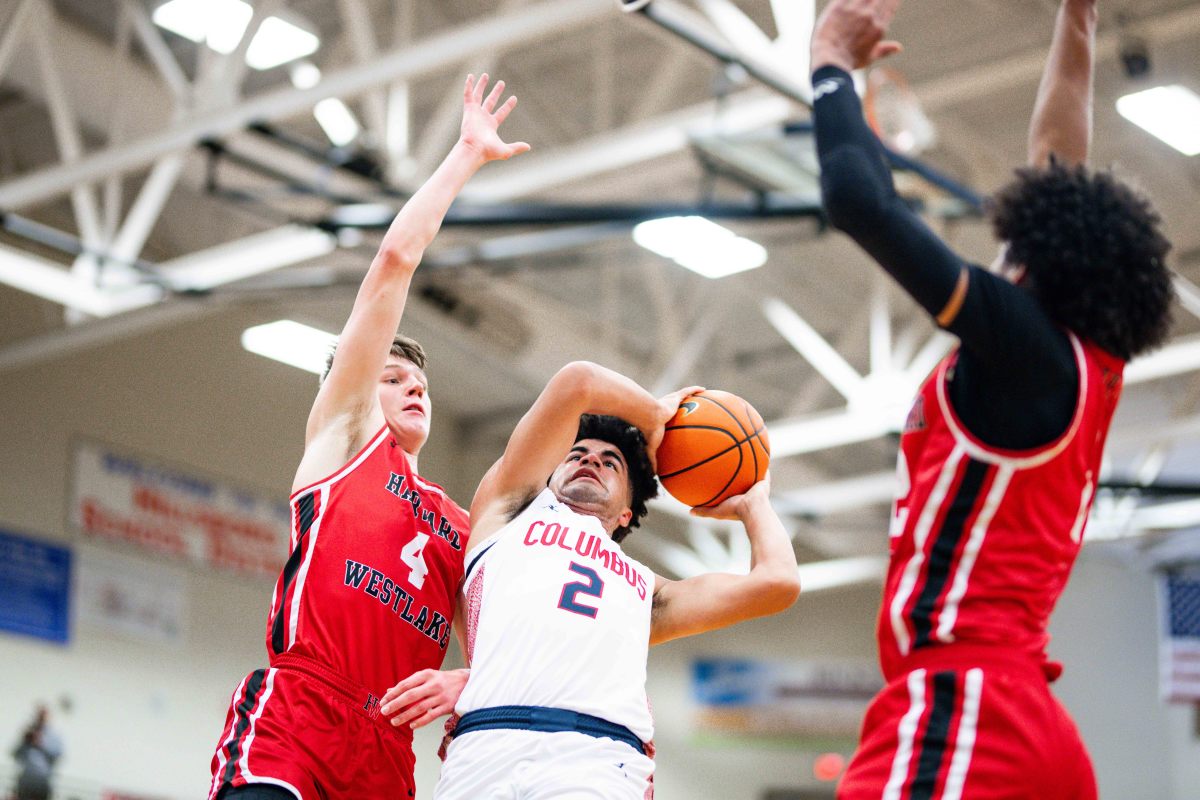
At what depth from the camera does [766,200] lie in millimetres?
10930

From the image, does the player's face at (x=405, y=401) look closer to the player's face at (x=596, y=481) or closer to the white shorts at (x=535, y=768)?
the player's face at (x=596, y=481)

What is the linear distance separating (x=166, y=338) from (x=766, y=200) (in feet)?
27.3

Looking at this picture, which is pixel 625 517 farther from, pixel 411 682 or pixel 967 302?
pixel 967 302

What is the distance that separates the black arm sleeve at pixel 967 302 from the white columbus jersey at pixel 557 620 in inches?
52.6

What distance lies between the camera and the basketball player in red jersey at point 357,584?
407 centimetres

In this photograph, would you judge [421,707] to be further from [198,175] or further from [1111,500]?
[1111,500]

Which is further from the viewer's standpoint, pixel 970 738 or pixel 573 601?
pixel 573 601

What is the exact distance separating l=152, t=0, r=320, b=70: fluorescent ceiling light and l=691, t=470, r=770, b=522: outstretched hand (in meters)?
6.67

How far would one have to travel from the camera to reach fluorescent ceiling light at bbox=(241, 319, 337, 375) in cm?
1708

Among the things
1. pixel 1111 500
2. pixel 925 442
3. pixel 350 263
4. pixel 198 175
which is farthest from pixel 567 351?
pixel 925 442

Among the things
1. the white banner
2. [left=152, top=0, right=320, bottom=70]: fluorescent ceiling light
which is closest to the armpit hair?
[left=152, top=0, right=320, bottom=70]: fluorescent ceiling light

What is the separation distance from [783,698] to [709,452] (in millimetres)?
18668

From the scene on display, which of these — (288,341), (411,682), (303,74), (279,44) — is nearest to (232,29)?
(279,44)

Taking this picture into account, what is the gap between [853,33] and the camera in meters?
3.20
